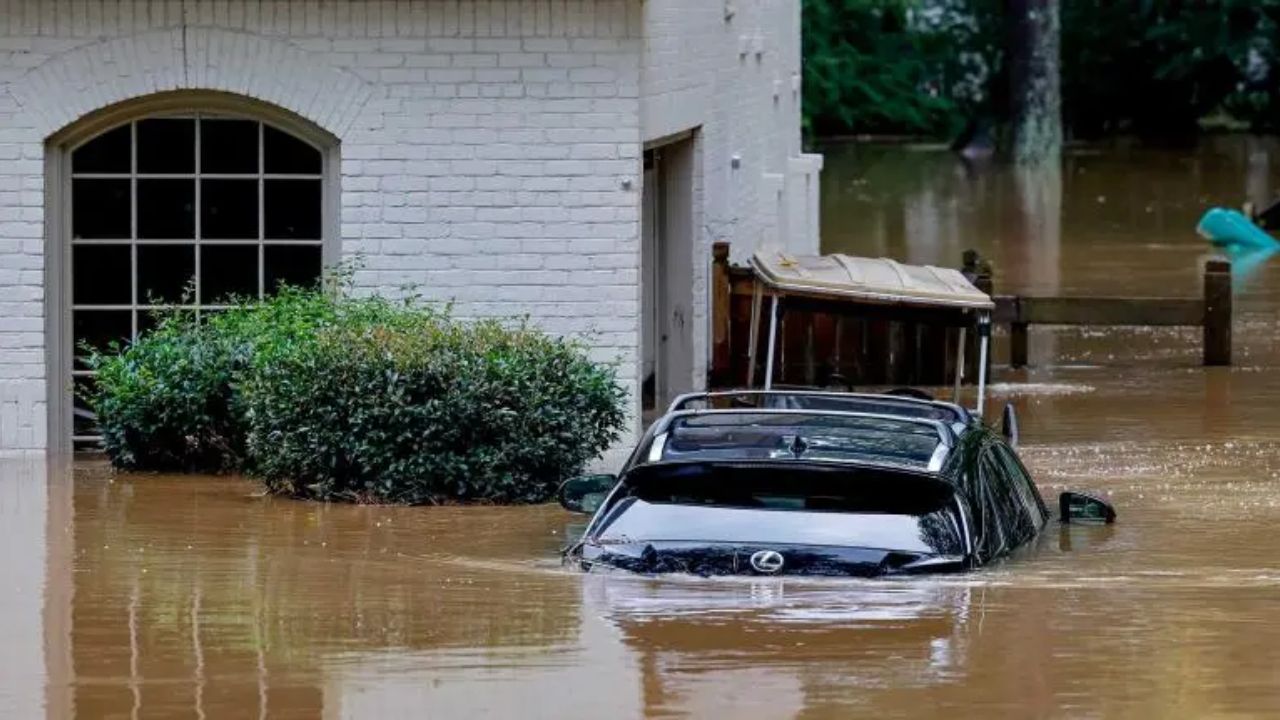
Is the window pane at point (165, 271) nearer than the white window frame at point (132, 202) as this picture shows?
No

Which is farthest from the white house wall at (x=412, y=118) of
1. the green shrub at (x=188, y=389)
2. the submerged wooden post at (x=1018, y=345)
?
the submerged wooden post at (x=1018, y=345)

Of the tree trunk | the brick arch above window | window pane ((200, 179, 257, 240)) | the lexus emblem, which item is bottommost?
the lexus emblem

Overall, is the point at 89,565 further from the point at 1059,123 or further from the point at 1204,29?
the point at 1204,29

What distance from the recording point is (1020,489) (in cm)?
1373

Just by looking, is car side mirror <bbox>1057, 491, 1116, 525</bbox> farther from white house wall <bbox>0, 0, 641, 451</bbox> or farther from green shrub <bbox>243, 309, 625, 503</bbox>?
white house wall <bbox>0, 0, 641, 451</bbox>

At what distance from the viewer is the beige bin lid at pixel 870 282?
18.8 meters

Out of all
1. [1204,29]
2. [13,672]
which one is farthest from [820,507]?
[1204,29]

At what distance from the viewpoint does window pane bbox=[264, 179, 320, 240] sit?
60.6 feet

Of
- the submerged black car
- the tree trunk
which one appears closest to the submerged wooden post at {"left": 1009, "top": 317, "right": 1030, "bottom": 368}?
the submerged black car

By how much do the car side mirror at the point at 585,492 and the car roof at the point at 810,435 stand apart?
449mm

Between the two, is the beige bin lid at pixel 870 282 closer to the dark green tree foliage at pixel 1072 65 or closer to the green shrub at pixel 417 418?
the green shrub at pixel 417 418

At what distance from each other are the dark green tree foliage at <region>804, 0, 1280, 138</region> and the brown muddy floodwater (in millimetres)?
52525

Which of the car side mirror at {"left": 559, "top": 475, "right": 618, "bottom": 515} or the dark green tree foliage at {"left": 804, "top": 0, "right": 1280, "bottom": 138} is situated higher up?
the dark green tree foliage at {"left": 804, "top": 0, "right": 1280, "bottom": 138}

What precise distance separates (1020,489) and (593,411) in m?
3.05
